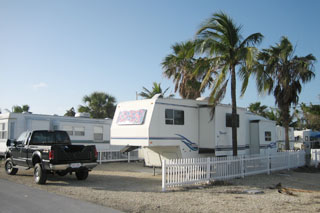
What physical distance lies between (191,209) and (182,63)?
1336 centimetres

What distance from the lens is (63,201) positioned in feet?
24.0

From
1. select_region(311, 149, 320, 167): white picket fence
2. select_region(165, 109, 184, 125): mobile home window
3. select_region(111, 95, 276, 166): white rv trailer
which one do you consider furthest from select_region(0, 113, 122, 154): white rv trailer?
select_region(311, 149, 320, 167): white picket fence

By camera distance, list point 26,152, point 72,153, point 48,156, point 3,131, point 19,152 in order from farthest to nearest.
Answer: point 3,131 → point 19,152 → point 26,152 → point 72,153 → point 48,156

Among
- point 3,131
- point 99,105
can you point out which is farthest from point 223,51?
point 99,105

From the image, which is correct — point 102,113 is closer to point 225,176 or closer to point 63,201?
point 225,176

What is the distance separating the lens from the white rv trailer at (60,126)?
16672 millimetres

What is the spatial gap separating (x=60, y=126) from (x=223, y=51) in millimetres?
10530

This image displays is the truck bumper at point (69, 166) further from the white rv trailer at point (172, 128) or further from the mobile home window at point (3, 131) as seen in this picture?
the mobile home window at point (3, 131)

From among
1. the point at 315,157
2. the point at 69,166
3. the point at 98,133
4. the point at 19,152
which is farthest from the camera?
the point at 98,133

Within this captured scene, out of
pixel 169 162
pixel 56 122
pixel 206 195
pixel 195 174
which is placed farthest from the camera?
pixel 56 122

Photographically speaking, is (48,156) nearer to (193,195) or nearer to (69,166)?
(69,166)

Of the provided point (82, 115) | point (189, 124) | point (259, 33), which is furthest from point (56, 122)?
point (259, 33)

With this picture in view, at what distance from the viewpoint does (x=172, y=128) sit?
12.2 metres

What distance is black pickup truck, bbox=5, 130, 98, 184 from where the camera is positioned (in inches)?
393
